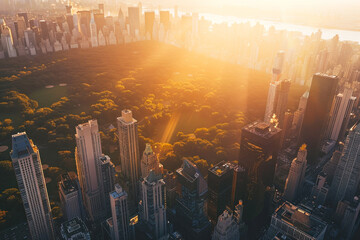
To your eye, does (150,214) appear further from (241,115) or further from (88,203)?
(241,115)

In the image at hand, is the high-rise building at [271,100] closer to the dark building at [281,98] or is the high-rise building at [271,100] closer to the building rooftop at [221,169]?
the dark building at [281,98]

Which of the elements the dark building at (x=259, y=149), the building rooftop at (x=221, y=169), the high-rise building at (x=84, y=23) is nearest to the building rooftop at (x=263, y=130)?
the dark building at (x=259, y=149)

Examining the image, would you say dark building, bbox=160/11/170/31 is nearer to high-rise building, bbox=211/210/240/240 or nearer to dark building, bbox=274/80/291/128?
dark building, bbox=274/80/291/128

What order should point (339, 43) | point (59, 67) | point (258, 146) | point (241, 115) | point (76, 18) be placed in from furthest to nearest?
point (76, 18), point (339, 43), point (59, 67), point (241, 115), point (258, 146)

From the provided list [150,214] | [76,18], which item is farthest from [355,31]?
[150,214]

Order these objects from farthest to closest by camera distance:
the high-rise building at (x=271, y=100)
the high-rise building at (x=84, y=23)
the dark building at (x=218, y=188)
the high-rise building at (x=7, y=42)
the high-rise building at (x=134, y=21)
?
the high-rise building at (x=134, y=21) < the high-rise building at (x=84, y=23) < the high-rise building at (x=7, y=42) < the high-rise building at (x=271, y=100) < the dark building at (x=218, y=188)

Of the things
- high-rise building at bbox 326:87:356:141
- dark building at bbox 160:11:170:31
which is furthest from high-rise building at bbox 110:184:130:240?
dark building at bbox 160:11:170:31
